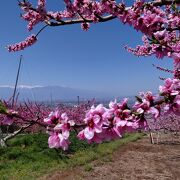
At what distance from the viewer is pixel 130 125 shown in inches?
84.4

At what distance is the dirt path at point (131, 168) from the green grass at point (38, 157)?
1.56 feet

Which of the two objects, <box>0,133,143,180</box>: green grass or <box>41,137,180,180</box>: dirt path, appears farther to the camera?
<box>0,133,143,180</box>: green grass

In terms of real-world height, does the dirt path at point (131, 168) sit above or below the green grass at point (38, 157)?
below

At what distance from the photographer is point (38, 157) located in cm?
1745

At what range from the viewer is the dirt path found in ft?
48.2

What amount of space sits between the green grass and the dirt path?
0.47m

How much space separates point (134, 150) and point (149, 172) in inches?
286

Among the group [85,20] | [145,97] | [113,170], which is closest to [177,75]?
[145,97]

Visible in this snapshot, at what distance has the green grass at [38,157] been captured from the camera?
14922 millimetres

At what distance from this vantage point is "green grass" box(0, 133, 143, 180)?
14922 millimetres

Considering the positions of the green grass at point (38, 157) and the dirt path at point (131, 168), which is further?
the green grass at point (38, 157)

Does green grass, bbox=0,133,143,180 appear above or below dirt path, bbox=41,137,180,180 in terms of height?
above

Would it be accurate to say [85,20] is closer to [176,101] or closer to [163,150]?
[176,101]

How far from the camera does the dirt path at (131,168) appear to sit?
14.7 m
